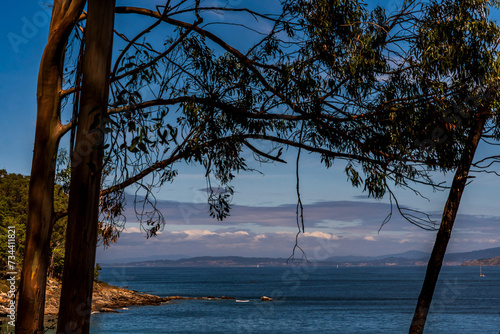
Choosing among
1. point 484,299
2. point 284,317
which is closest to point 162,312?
point 284,317

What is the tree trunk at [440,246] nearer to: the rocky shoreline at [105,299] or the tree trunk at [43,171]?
the tree trunk at [43,171]

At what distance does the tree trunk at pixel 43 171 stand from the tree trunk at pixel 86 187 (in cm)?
140

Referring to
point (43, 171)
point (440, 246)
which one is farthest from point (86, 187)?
point (440, 246)

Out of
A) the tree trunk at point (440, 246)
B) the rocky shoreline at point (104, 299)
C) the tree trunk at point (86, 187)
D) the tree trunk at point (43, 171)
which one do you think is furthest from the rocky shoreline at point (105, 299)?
the tree trunk at point (86, 187)

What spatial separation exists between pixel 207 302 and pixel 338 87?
65399mm

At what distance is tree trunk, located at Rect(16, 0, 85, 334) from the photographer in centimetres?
614

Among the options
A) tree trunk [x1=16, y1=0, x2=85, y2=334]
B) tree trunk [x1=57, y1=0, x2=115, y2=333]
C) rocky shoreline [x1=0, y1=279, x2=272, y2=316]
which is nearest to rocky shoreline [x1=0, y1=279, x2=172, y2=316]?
rocky shoreline [x1=0, y1=279, x2=272, y2=316]

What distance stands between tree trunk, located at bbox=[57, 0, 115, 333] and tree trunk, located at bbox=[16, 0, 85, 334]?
140cm

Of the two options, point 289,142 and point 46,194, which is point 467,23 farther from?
point 46,194

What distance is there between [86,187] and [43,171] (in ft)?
5.77

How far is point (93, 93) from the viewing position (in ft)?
16.2

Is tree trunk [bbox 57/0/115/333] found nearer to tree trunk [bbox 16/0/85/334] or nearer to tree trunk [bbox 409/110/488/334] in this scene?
tree trunk [bbox 16/0/85/334]

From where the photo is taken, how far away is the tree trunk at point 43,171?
6.14m

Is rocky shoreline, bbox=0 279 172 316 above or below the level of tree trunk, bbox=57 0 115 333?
below
